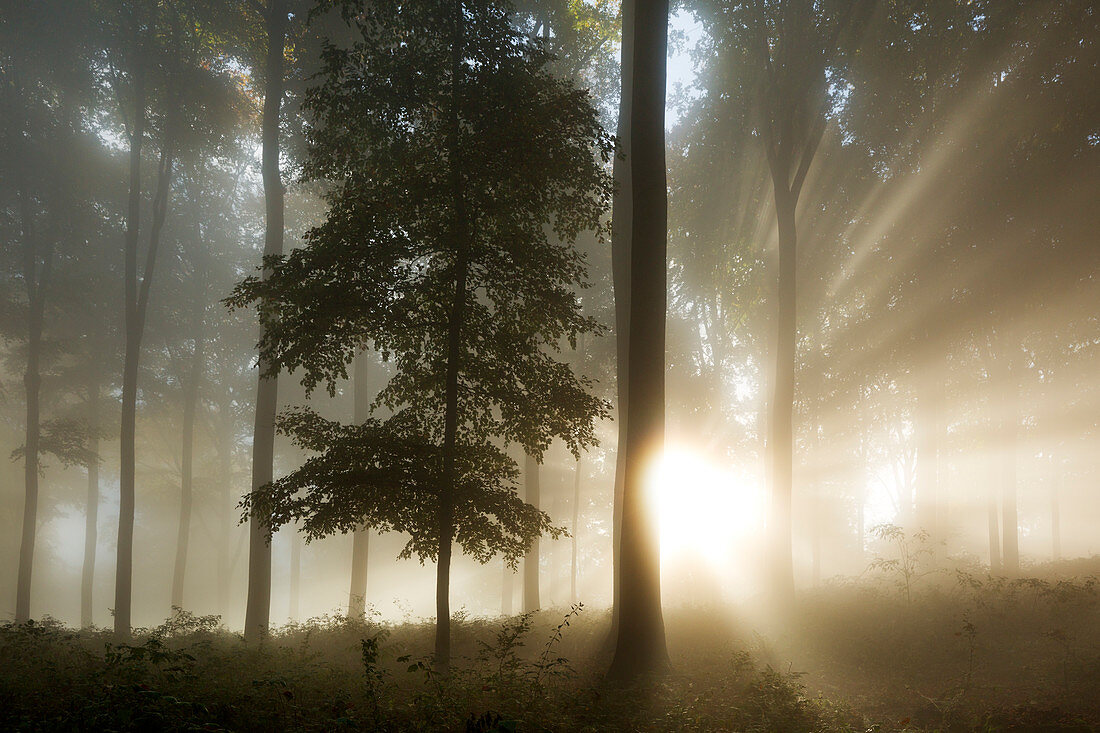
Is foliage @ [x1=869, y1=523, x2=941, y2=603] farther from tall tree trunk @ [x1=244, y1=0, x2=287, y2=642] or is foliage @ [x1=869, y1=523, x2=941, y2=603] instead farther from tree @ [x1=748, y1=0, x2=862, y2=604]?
tall tree trunk @ [x1=244, y1=0, x2=287, y2=642]

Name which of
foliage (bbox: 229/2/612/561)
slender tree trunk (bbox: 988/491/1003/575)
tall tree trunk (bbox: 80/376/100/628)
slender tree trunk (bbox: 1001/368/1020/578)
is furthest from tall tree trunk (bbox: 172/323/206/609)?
slender tree trunk (bbox: 988/491/1003/575)

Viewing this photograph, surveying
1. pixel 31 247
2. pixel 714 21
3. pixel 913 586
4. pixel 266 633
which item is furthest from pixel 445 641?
pixel 31 247

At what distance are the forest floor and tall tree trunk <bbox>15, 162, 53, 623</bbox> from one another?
653cm

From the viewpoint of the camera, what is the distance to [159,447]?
34938 millimetres

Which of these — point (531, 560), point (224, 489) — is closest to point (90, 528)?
point (224, 489)

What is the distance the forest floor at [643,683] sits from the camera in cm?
498

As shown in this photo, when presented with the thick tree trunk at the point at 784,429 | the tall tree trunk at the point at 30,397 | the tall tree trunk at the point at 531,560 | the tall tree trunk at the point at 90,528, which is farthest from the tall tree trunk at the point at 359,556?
the tall tree trunk at the point at 90,528

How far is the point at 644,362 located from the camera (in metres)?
8.66

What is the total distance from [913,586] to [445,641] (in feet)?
42.7

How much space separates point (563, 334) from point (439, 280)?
25.4 feet

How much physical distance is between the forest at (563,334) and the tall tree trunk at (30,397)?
15 cm

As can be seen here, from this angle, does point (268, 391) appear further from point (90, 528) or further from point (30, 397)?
point (90, 528)

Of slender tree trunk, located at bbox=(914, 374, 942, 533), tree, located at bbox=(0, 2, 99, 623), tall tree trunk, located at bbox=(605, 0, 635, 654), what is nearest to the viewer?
tall tree trunk, located at bbox=(605, 0, 635, 654)

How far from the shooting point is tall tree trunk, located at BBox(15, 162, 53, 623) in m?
17.7
